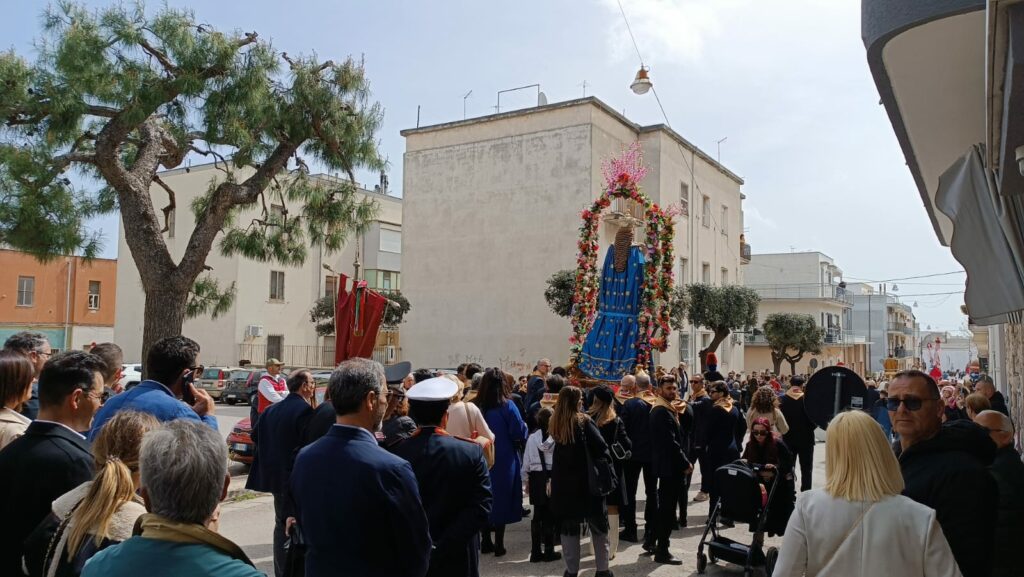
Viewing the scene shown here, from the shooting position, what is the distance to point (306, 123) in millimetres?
11148

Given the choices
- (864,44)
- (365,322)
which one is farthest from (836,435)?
(365,322)

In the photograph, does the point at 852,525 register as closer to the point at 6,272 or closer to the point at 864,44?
the point at 864,44

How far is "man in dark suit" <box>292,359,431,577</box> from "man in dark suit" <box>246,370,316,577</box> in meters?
2.66

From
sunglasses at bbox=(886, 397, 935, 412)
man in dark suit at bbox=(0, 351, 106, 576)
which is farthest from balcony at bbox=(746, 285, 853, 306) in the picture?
man in dark suit at bbox=(0, 351, 106, 576)

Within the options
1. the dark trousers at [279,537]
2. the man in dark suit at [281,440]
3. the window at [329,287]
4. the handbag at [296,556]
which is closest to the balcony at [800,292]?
the window at [329,287]

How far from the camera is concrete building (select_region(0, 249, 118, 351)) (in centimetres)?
3950

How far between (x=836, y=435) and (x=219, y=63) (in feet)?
31.5

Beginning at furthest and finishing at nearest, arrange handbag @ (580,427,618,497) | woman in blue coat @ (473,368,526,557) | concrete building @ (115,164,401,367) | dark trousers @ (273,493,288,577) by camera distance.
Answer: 1. concrete building @ (115,164,401,367)
2. woman in blue coat @ (473,368,526,557)
3. handbag @ (580,427,618,497)
4. dark trousers @ (273,493,288,577)

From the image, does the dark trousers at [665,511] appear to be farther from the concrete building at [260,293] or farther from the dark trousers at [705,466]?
the concrete building at [260,293]

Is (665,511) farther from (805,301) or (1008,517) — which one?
(805,301)

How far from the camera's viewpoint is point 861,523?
124 inches

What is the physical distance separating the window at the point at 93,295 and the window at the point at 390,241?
54.5 feet

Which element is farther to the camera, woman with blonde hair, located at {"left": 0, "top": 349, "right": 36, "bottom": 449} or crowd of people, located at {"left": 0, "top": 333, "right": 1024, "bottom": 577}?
woman with blonde hair, located at {"left": 0, "top": 349, "right": 36, "bottom": 449}

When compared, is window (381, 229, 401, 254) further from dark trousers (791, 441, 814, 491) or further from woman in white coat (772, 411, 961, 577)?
woman in white coat (772, 411, 961, 577)
